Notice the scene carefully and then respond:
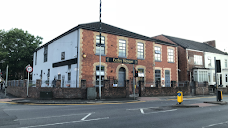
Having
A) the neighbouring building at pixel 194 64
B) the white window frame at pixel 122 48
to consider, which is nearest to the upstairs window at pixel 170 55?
the neighbouring building at pixel 194 64

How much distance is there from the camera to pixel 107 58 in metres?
23.6

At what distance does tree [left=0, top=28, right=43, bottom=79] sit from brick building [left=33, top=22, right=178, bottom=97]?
42.8 ft

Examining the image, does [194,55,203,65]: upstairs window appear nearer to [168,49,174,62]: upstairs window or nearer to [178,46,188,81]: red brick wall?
[178,46,188,81]: red brick wall

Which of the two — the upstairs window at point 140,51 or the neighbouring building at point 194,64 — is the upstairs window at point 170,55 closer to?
the neighbouring building at point 194,64

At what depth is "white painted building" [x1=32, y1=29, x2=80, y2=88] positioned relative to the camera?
2212 centimetres

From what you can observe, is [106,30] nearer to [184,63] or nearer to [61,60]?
[61,60]

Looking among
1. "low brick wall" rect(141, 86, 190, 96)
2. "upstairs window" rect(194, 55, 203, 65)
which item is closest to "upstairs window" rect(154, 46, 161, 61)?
"low brick wall" rect(141, 86, 190, 96)

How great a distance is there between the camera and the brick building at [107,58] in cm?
2189

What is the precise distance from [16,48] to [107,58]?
2856 cm

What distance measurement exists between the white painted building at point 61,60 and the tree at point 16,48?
10.0m

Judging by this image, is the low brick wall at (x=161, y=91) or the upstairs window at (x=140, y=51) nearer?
the low brick wall at (x=161, y=91)

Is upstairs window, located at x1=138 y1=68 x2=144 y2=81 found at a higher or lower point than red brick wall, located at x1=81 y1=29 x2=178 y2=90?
lower

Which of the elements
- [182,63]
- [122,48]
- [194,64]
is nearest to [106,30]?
[122,48]

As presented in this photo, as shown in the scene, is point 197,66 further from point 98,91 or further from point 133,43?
point 98,91
